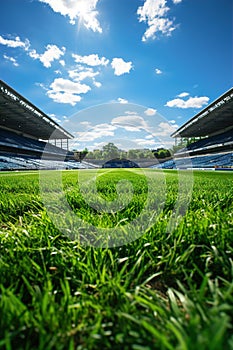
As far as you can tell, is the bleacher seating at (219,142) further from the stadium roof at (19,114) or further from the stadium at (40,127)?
the stadium roof at (19,114)

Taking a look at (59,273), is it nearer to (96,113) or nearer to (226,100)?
(96,113)

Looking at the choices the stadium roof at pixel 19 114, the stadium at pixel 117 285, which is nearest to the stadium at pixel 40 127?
the stadium roof at pixel 19 114

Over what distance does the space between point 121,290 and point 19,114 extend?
3402cm

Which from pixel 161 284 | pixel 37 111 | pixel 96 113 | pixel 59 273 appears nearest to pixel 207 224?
pixel 161 284

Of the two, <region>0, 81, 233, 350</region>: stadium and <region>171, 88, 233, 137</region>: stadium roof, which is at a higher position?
<region>171, 88, 233, 137</region>: stadium roof

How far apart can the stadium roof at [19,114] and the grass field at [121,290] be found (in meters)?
25.4

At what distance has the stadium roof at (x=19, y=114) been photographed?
24422 mm

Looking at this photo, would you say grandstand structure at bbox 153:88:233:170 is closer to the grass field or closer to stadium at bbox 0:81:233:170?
stadium at bbox 0:81:233:170

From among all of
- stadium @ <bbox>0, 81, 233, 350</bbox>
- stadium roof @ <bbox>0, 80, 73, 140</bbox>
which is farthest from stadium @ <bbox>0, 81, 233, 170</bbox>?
stadium @ <bbox>0, 81, 233, 350</bbox>

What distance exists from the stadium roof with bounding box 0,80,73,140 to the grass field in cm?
2543

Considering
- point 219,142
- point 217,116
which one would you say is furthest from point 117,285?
point 219,142

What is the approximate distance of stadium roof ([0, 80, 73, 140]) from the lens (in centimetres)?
2442

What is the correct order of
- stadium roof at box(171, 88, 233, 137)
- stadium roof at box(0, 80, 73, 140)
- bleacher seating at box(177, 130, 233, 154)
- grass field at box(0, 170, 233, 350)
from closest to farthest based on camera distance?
grass field at box(0, 170, 233, 350) → stadium roof at box(0, 80, 73, 140) → stadium roof at box(171, 88, 233, 137) → bleacher seating at box(177, 130, 233, 154)

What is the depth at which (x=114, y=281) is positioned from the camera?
735mm
